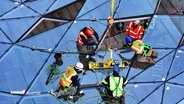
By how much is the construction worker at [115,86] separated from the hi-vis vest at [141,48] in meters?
1.54

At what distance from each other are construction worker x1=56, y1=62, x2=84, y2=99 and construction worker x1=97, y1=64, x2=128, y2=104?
110cm

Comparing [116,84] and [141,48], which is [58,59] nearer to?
[116,84]

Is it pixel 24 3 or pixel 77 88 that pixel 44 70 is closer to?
pixel 77 88

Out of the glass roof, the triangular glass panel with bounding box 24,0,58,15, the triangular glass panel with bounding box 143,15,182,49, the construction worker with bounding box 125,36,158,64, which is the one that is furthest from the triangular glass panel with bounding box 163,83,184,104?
the triangular glass panel with bounding box 24,0,58,15

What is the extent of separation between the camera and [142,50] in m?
17.5

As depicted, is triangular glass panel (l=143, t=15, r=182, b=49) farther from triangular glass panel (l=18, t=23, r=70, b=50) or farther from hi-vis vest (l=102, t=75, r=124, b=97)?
triangular glass panel (l=18, t=23, r=70, b=50)

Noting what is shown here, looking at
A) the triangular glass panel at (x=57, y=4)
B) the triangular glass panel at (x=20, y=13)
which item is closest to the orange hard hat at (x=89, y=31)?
the triangular glass panel at (x=57, y=4)

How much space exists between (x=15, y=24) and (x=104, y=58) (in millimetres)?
4808

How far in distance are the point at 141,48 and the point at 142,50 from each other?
0.34 feet

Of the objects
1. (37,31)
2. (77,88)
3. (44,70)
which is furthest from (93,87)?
(37,31)

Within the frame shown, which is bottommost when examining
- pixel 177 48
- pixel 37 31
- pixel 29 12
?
pixel 177 48

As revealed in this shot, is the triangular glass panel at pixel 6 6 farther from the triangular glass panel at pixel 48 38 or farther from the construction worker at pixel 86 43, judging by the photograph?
the construction worker at pixel 86 43

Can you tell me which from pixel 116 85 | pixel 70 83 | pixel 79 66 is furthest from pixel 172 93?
pixel 70 83

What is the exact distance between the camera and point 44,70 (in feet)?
57.8
